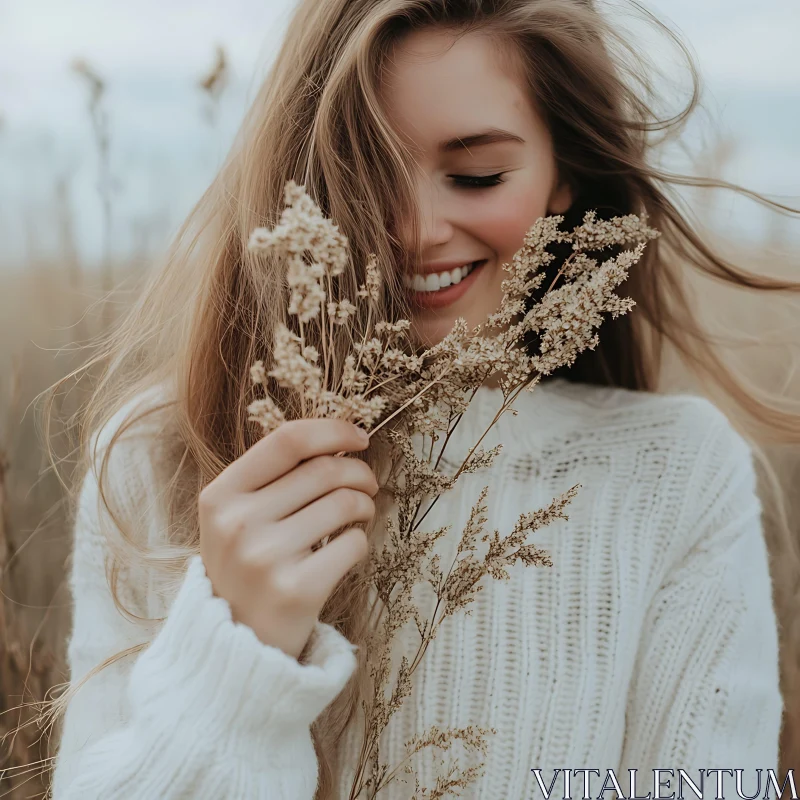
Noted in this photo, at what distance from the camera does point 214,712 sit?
0.82 m

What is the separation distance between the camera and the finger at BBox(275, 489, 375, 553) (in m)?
0.76

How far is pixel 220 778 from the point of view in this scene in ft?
2.71

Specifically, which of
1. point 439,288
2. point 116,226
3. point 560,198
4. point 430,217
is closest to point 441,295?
point 439,288

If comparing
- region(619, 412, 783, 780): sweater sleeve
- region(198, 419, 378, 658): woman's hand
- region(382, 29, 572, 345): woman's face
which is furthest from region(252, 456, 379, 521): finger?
region(619, 412, 783, 780): sweater sleeve

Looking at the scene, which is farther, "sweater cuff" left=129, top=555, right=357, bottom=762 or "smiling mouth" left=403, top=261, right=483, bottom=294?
"smiling mouth" left=403, top=261, right=483, bottom=294

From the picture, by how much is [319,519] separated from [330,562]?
45mm

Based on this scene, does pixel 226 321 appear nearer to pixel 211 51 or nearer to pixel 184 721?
pixel 184 721

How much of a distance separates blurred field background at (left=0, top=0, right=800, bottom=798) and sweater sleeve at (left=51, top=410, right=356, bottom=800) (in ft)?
2.33

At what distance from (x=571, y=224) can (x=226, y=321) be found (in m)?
0.64

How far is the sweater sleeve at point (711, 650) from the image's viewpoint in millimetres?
1101

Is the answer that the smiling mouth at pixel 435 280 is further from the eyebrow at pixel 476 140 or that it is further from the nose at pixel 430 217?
the eyebrow at pixel 476 140

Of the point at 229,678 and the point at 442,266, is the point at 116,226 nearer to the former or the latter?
the point at 442,266

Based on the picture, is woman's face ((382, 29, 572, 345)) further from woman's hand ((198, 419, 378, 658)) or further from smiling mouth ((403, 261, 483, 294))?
woman's hand ((198, 419, 378, 658))

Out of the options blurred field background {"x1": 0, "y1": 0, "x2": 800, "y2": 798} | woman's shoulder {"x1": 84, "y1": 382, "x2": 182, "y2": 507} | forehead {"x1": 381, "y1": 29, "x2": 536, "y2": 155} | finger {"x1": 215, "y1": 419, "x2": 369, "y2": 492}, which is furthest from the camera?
blurred field background {"x1": 0, "y1": 0, "x2": 800, "y2": 798}
